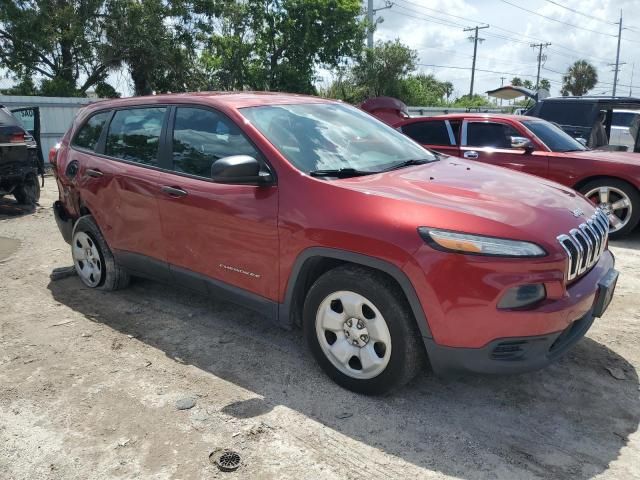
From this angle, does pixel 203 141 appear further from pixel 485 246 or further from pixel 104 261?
pixel 485 246

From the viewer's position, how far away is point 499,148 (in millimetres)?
7191

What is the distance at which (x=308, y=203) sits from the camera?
300 centimetres

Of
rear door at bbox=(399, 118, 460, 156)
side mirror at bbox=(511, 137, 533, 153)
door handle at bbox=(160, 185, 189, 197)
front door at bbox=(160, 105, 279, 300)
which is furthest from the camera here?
rear door at bbox=(399, 118, 460, 156)

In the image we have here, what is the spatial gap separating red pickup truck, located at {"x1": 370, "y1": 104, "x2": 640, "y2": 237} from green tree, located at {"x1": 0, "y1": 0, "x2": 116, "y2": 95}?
16.4m

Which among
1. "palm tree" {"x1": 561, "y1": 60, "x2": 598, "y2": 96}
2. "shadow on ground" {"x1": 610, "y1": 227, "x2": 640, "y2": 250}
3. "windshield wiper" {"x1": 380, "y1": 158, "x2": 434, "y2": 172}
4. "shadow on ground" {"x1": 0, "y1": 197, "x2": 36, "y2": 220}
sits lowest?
"shadow on ground" {"x1": 0, "y1": 197, "x2": 36, "y2": 220}

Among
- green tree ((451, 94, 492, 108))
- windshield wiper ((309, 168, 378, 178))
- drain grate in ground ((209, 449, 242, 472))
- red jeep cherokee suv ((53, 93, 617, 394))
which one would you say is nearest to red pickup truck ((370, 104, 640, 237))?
red jeep cherokee suv ((53, 93, 617, 394))

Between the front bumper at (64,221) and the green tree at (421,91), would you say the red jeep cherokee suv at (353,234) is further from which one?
the green tree at (421,91)

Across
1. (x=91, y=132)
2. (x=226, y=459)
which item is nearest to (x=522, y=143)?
(x=91, y=132)

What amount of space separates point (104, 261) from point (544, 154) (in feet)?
17.6

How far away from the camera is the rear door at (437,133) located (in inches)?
294

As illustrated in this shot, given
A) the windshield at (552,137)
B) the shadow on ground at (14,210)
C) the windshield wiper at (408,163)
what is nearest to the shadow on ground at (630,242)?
the windshield at (552,137)

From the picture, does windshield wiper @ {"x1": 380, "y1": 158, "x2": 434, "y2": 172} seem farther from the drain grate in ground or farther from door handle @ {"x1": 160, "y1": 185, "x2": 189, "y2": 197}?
the drain grate in ground

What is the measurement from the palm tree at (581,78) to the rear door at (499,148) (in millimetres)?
56273

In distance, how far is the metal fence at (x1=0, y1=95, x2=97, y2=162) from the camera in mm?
14641
